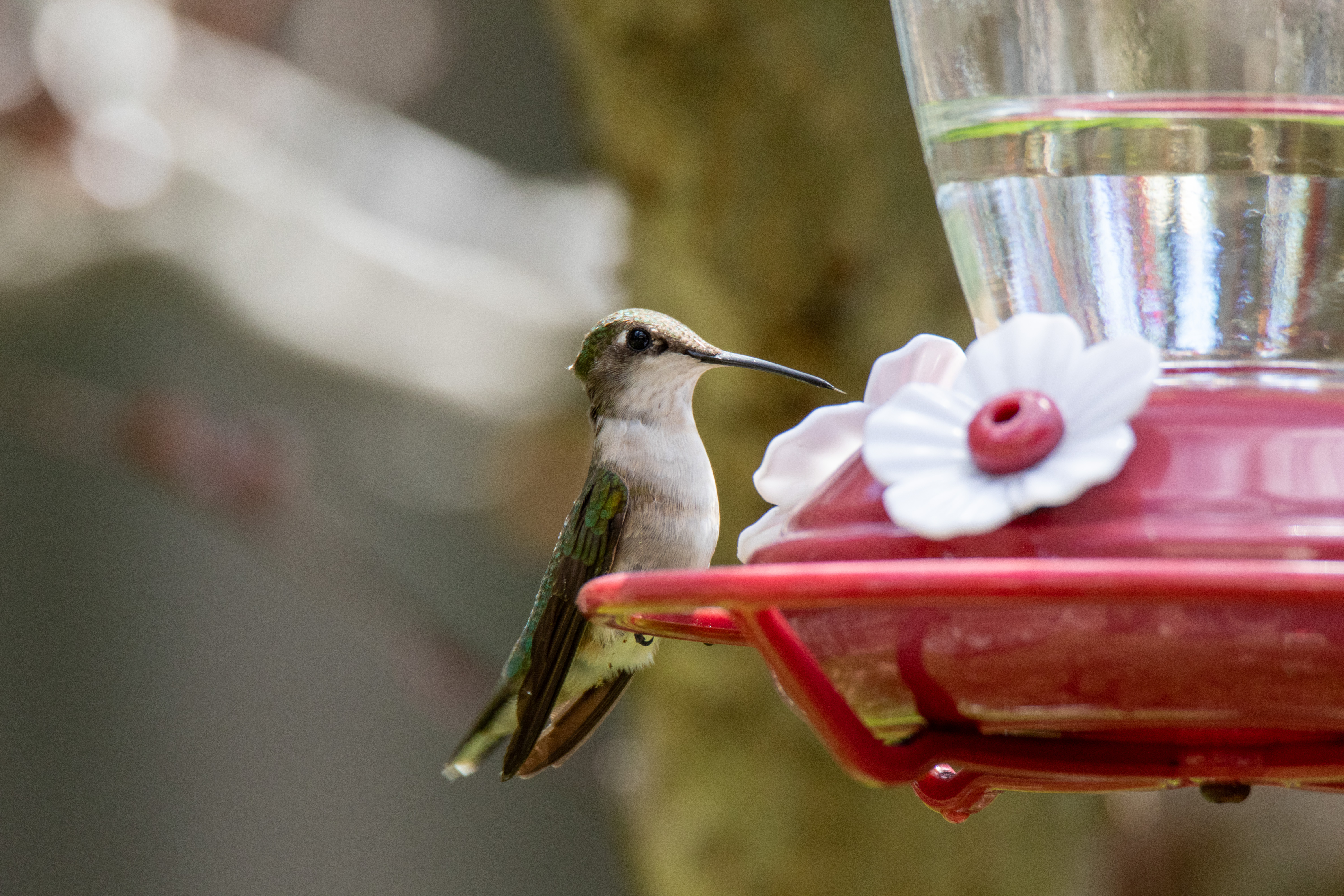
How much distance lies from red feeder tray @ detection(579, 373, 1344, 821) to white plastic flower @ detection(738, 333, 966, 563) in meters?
0.17

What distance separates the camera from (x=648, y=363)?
245 cm

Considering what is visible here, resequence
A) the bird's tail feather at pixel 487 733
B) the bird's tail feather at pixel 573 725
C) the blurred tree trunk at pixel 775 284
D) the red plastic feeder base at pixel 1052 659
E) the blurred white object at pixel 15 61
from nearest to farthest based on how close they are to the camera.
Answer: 1. the red plastic feeder base at pixel 1052 659
2. the bird's tail feather at pixel 573 725
3. the bird's tail feather at pixel 487 733
4. the blurred tree trunk at pixel 775 284
5. the blurred white object at pixel 15 61

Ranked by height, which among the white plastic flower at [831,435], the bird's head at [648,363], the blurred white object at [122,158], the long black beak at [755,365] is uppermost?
the white plastic flower at [831,435]

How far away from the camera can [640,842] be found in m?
4.41

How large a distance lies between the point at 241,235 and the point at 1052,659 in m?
5.25

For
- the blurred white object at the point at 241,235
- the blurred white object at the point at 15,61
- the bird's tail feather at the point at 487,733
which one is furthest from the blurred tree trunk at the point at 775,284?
the blurred white object at the point at 15,61

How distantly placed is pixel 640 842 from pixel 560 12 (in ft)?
7.47

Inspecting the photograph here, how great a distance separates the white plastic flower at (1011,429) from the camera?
1306 millimetres

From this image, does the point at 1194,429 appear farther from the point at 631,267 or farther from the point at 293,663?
the point at 293,663

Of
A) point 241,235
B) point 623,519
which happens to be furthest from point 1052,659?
point 241,235

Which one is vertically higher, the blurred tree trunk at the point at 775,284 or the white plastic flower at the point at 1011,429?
the white plastic flower at the point at 1011,429

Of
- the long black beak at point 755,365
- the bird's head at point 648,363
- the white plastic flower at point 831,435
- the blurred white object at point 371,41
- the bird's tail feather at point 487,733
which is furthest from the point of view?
the blurred white object at point 371,41

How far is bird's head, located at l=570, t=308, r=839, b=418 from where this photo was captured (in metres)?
2.41

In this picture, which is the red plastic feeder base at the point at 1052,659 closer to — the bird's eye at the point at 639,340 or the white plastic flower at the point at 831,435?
the white plastic flower at the point at 831,435
